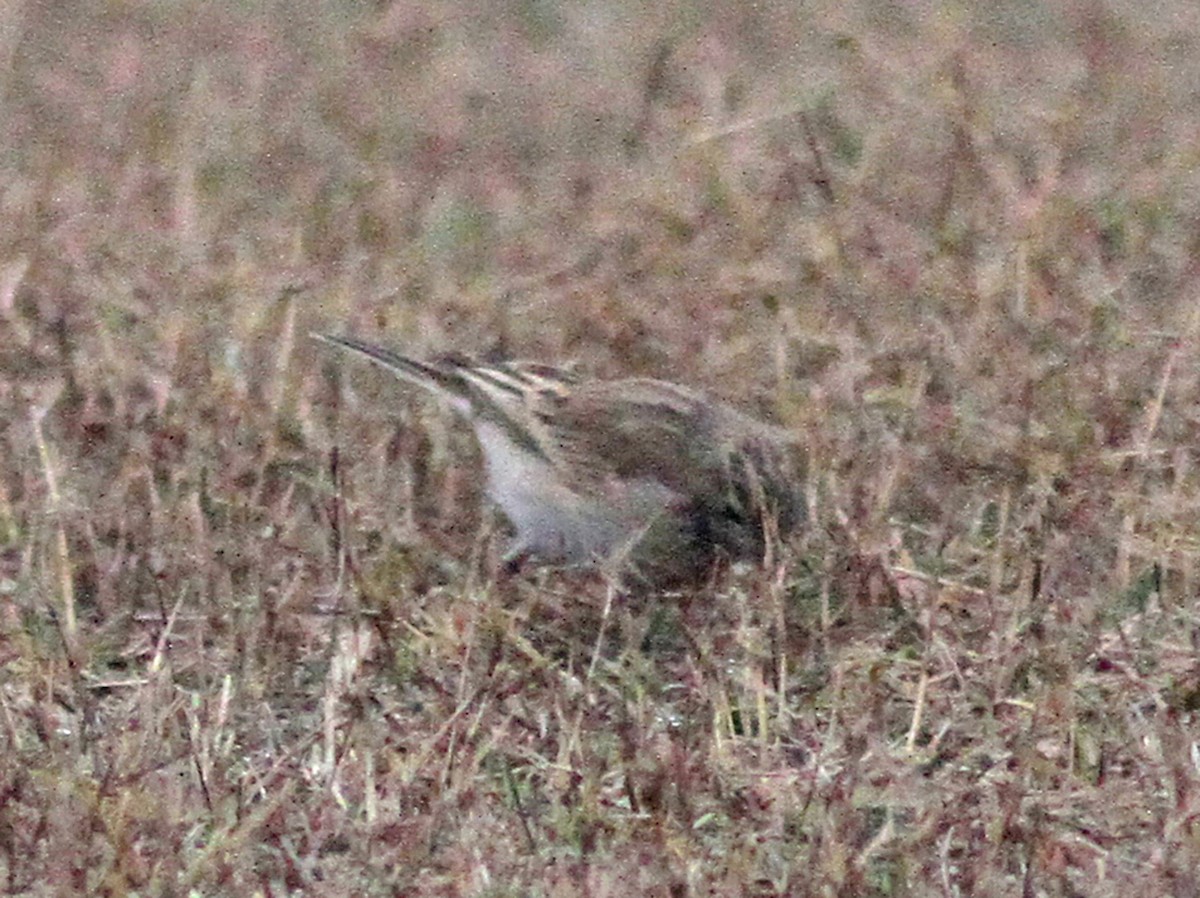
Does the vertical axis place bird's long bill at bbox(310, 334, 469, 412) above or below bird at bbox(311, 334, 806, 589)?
above

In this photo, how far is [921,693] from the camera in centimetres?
455

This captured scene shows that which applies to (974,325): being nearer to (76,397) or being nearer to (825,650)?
(825,650)

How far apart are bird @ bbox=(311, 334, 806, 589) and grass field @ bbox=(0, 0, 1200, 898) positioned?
9 cm

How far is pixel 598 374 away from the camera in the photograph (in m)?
5.99

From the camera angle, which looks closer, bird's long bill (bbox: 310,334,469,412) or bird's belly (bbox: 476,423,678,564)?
bird's belly (bbox: 476,423,678,564)

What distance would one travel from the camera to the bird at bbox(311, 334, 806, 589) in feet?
16.6

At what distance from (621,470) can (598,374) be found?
2.84 feet

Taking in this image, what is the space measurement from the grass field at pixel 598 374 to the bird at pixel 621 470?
0.29ft

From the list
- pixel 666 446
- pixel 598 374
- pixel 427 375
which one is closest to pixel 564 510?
pixel 666 446

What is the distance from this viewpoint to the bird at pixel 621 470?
→ 5.07m

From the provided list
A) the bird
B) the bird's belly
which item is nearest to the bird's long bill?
the bird

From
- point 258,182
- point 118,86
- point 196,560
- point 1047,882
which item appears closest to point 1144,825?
point 1047,882

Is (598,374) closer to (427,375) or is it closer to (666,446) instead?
(427,375)

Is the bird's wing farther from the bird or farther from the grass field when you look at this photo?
the grass field
